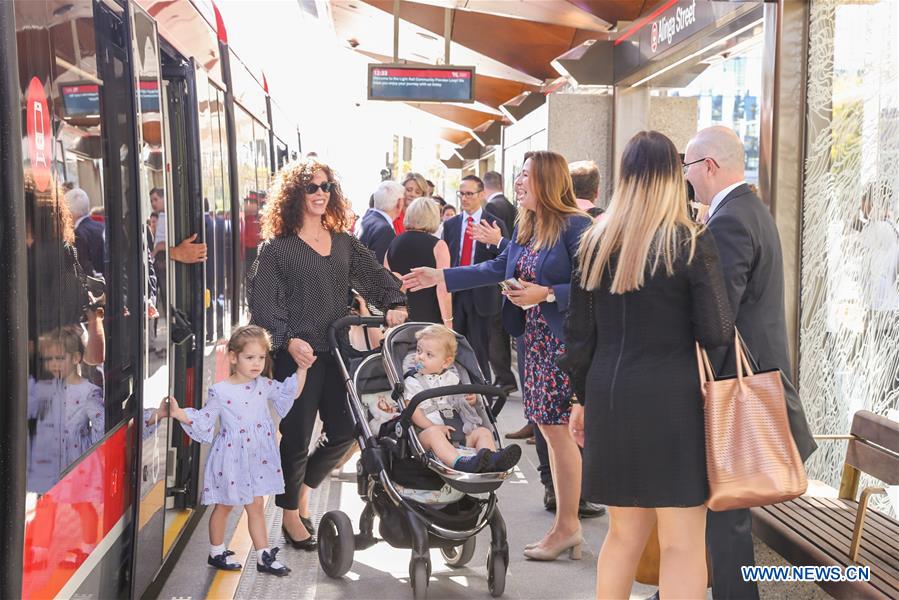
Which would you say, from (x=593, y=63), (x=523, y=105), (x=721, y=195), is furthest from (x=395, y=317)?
(x=523, y=105)

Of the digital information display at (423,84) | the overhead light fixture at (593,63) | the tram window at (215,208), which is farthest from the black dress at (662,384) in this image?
the digital information display at (423,84)

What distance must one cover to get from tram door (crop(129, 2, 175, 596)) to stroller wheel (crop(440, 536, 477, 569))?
54.9 inches

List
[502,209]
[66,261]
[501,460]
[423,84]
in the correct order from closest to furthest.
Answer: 1. [66,261]
2. [501,460]
3. [502,209]
4. [423,84]

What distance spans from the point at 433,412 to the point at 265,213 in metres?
1.36

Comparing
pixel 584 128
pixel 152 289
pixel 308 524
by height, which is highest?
pixel 584 128

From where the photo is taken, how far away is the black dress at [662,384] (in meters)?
3.47

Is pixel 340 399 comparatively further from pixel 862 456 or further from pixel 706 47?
pixel 706 47

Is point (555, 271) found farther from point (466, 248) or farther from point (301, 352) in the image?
point (466, 248)

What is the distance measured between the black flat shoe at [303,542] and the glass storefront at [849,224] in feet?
9.48

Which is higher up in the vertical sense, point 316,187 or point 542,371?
point 316,187

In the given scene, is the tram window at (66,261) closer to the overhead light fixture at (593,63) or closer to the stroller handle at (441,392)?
the stroller handle at (441,392)

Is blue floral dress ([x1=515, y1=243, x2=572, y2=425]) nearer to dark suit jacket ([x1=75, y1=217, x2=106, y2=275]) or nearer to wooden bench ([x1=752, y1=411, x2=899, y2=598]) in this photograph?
wooden bench ([x1=752, y1=411, x2=899, y2=598])

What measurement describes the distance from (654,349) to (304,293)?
214 cm

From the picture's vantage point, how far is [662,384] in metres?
3.49
